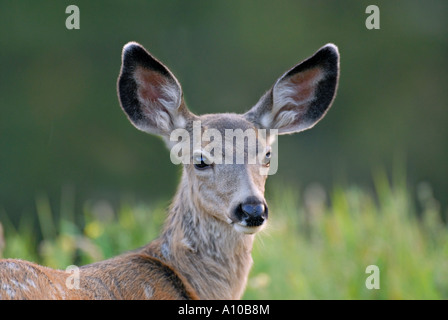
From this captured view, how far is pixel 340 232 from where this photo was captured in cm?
864

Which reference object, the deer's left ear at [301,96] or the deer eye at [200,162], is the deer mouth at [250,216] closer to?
the deer eye at [200,162]

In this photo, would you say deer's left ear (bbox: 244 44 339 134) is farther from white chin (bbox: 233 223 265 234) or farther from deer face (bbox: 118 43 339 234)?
white chin (bbox: 233 223 265 234)

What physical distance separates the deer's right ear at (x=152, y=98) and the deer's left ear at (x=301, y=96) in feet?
1.53

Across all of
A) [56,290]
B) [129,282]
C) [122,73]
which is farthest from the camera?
[122,73]

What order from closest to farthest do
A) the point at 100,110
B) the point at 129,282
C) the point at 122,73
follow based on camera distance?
1. the point at 129,282
2. the point at 122,73
3. the point at 100,110

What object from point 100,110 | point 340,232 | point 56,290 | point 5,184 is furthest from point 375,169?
point 56,290

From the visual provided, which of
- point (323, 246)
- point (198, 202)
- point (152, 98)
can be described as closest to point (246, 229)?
point (198, 202)

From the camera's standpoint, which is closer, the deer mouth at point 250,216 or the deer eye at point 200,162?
the deer mouth at point 250,216

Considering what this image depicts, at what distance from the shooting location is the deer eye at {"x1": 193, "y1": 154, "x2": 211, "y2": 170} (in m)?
5.86

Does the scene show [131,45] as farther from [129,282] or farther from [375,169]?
[375,169]

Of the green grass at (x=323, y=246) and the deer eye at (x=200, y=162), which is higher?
the deer eye at (x=200, y=162)

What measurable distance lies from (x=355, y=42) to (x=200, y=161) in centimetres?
1397

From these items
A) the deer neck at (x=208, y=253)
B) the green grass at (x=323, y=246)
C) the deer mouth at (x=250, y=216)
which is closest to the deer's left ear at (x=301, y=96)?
the deer neck at (x=208, y=253)

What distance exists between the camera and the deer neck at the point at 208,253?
5984 millimetres
